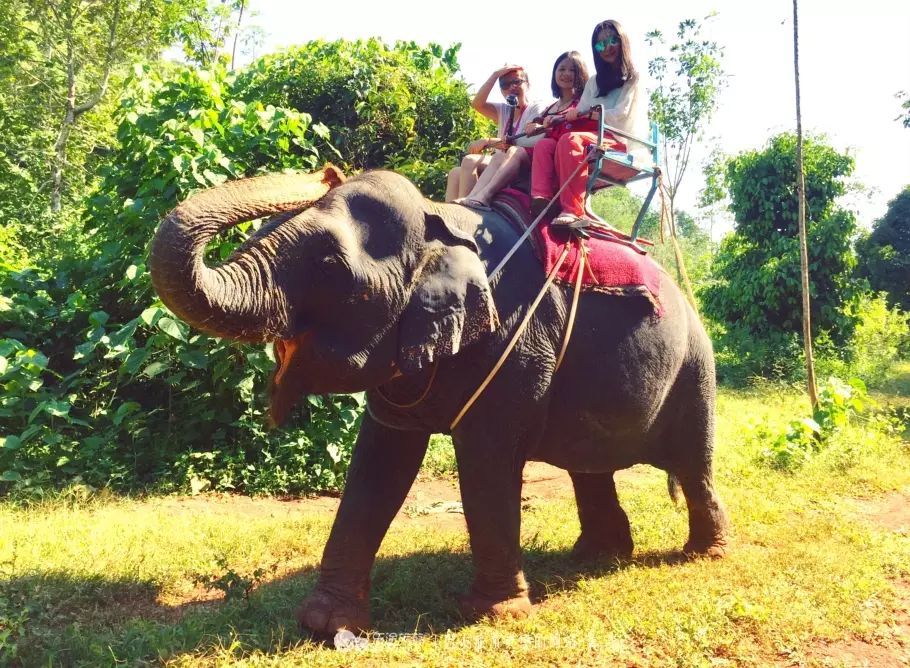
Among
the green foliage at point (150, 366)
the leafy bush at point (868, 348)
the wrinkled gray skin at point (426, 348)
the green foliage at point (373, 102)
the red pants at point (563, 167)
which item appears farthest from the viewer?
the leafy bush at point (868, 348)

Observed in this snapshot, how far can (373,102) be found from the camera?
8344 millimetres

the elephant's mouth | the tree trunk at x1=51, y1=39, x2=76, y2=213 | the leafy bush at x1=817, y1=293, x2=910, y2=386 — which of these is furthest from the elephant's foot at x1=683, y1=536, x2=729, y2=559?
the tree trunk at x1=51, y1=39, x2=76, y2=213

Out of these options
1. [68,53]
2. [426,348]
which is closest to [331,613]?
[426,348]

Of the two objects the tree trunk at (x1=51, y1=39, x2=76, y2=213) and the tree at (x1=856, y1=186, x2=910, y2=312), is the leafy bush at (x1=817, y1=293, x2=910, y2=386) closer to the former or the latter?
the tree at (x1=856, y1=186, x2=910, y2=312)

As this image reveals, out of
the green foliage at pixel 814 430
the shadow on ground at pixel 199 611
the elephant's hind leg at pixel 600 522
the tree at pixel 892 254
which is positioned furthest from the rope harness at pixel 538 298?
the tree at pixel 892 254

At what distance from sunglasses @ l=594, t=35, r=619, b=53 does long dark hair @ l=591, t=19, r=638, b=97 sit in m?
0.02

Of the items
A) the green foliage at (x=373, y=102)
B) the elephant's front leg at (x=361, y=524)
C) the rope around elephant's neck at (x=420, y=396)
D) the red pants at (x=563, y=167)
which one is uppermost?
the green foliage at (x=373, y=102)

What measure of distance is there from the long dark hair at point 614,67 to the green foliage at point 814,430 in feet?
15.9

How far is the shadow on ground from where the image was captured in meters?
3.46

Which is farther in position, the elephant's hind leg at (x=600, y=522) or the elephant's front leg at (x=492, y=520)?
the elephant's hind leg at (x=600, y=522)

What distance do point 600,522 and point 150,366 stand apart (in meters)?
3.93

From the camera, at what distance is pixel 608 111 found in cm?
445

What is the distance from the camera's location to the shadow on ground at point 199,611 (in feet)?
11.3

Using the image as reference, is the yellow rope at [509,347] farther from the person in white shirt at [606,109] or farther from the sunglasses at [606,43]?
the sunglasses at [606,43]
